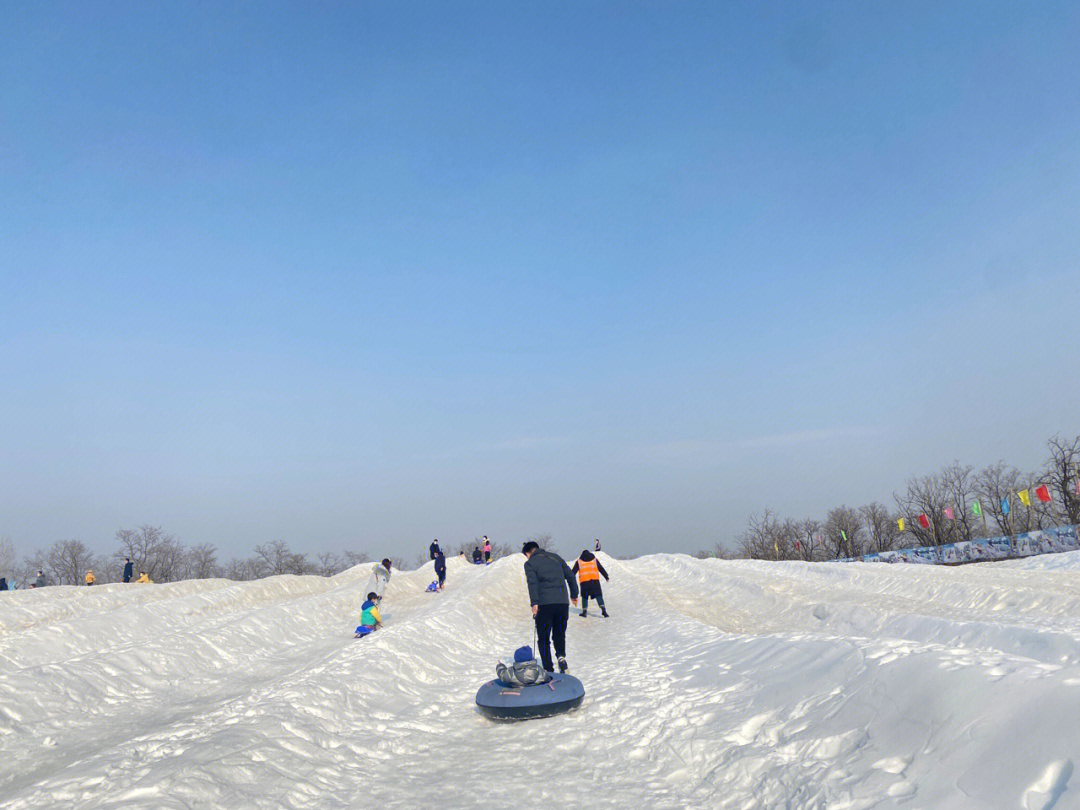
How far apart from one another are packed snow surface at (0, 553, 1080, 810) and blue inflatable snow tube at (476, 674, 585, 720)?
0.48ft

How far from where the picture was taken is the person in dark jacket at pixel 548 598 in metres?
10.3

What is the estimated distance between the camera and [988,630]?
9.91 m

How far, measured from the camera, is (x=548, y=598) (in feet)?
33.8

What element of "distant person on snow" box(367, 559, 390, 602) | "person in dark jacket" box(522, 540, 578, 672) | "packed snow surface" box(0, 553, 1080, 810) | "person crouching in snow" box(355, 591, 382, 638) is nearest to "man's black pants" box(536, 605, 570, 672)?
"person in dark jacket" box(522, 540, 578, 672)

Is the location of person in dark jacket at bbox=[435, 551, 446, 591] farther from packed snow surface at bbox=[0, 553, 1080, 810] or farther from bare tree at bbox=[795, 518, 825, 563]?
bare tree at bbox=[795, 518, 825, 563]

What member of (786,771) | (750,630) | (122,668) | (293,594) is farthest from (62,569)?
(786,771)

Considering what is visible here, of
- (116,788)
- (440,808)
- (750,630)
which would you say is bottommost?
(750,630)

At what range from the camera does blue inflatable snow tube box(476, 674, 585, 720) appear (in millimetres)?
7793

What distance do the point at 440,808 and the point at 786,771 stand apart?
2.74 meters

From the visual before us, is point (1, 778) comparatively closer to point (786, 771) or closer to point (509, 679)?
point (509, 679)

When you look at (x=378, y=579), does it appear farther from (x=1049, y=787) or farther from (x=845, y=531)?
(x=845, y=531)

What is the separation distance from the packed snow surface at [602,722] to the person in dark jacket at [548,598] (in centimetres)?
81

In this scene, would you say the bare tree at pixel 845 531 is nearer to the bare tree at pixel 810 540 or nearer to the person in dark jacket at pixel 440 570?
the bare tree at pixel 810 540

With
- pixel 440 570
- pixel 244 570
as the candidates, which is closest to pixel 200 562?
pixel 244 570
